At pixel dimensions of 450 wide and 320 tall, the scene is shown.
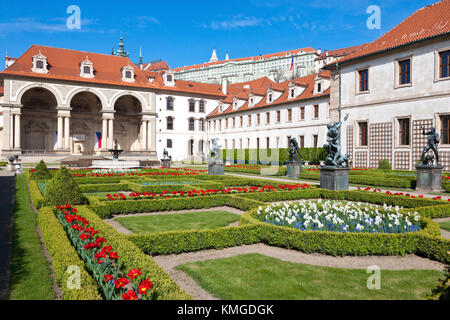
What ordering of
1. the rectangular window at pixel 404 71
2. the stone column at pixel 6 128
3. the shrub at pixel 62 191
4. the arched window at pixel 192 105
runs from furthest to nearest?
1. the arched window at pixel 192 105
2. the stone column at pixel 6 128
3. the rectangular window at pixel 404 71
4. the shrub at pixel 62 191

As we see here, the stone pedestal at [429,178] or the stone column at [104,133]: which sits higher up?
the stone column at [104,133]

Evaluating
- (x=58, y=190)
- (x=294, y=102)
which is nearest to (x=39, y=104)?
(x=294, y=102)

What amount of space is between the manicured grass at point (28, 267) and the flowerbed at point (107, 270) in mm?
571

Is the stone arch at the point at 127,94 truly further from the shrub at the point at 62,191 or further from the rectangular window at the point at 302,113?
the shrub at the point at 62,191

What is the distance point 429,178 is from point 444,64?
10.1 meters

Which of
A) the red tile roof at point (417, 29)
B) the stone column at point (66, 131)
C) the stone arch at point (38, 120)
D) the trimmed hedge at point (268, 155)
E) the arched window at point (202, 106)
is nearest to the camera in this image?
the red tile roof at point (417, 29)

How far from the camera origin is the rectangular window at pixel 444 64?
20906 millimetres

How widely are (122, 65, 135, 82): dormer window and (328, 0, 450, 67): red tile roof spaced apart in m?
32.4

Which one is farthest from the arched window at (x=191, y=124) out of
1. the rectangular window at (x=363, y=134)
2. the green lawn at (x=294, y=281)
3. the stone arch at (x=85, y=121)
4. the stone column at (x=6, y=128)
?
the green lawn at (x=294, y=281)

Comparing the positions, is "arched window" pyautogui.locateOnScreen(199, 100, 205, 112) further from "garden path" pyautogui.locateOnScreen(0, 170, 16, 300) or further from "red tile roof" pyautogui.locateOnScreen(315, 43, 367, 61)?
"red tile roof" pyautogui.locateOnScreen(315, 43, 367, 61)

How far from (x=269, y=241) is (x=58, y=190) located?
607 centimetres

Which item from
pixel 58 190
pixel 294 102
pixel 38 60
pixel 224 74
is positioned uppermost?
pixel 224 74

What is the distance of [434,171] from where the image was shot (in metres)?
15.1

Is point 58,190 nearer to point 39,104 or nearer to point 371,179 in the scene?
point 371,179
